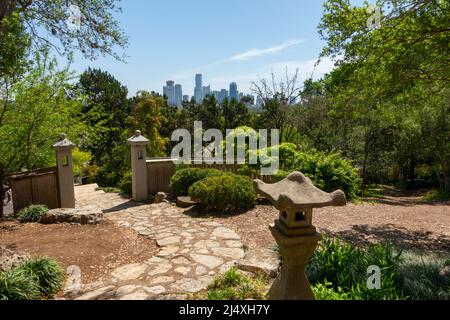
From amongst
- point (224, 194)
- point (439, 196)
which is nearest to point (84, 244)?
point (224, 194)

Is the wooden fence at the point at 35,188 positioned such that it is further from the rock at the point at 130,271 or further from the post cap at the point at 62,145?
the rock at the point at 130,271

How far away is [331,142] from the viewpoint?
1652cm

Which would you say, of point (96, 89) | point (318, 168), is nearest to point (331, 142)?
point (318, 168)

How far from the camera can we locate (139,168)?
900cm

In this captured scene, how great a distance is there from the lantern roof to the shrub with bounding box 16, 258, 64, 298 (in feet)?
9.20

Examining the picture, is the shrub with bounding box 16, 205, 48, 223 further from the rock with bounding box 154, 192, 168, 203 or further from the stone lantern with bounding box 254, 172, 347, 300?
the stone lantern with bounding box 254, 172, 347, 300

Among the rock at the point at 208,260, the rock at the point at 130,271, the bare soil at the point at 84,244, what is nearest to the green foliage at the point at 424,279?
the rock at the point at 208,260

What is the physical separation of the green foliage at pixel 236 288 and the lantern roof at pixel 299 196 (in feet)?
4.24

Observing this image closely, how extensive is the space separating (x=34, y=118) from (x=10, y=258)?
473cm

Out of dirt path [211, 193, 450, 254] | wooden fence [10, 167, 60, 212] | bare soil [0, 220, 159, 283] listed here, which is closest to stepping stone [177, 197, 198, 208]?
dirt path [211, 193, 450, 254]

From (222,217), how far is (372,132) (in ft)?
36.9

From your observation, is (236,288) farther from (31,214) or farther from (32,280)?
(31,214)

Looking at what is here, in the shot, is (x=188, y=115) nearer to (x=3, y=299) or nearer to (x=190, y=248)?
(x=190, y=248)
